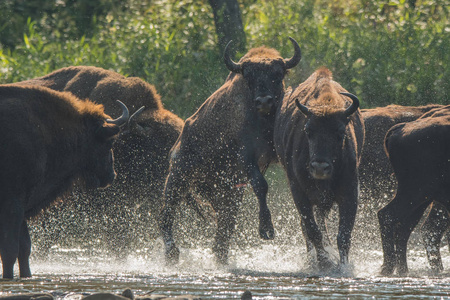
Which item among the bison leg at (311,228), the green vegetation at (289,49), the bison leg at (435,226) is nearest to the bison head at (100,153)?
the bison leg at (311,228)

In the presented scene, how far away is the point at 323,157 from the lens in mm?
9484

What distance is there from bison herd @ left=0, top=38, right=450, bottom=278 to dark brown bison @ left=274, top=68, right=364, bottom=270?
14 mm

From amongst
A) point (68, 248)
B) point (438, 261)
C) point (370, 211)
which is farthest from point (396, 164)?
point (68, 248)

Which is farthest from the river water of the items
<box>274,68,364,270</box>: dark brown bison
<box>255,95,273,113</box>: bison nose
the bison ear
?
<box>255,95,273,113</box>: bison nose

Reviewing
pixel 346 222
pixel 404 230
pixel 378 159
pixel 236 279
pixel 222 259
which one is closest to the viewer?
pixel 236 279

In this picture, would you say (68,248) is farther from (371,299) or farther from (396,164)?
(371,299)

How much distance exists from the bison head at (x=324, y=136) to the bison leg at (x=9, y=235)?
3.03 metres

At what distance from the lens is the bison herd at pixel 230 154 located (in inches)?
369

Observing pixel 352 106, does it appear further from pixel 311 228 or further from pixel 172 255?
pixel 172 255

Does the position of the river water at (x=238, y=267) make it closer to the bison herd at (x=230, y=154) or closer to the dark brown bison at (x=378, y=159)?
the dark brown bison at (x=378, y=159)

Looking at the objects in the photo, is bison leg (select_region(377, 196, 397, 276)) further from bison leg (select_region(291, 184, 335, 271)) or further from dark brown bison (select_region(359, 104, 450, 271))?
dark brown bison (select_region(359, 104, 450, 271))

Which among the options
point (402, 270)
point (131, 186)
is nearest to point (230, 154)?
point (131, 186)

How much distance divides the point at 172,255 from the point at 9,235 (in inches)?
118

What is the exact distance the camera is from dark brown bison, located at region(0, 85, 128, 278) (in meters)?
8.95
